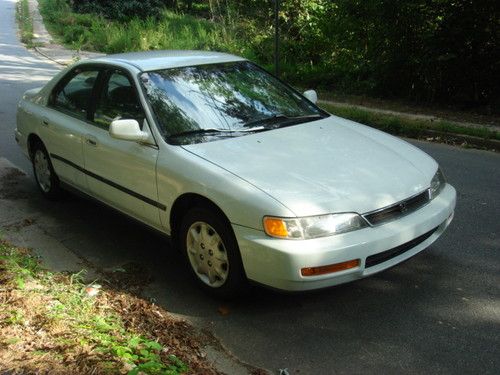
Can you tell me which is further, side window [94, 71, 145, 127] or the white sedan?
side window [94, 71, 145, 127]

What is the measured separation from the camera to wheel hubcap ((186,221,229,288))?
12.1 ft

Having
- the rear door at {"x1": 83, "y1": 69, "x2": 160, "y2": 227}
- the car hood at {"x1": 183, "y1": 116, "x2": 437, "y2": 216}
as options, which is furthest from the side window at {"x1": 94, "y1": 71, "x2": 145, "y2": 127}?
the car hood at {"x1": 183, "y1": 116, "x2": 437, "y2": 216}

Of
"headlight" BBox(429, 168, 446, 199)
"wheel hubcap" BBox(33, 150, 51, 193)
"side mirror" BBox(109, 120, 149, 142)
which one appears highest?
"side mirror" BBox(109, 120, 149, 142)

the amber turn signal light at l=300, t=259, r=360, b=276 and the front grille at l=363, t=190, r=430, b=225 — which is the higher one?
the front grille at l=363, t=190, r=430, b=225

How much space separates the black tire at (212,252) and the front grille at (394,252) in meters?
0.79

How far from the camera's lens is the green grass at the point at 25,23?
23997 millimetres

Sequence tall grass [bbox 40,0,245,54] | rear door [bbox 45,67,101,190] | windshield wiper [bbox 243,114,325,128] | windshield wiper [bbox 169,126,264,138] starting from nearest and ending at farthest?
1. windshield wiper [bbox 169,126,264,138]
2. windshield wiper [bbox 243,114,325,128]
3. rear door [bbox 45,67,101,190]
4. tall grass [bbox 40,0,245,54]

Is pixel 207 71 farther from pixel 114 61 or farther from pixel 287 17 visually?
pixel 287 17

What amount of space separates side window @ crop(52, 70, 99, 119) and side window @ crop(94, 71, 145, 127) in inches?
10.0

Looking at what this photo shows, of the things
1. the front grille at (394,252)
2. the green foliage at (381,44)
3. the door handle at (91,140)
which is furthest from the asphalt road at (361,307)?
the green foliage at (381,44)

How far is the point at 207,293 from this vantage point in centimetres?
390

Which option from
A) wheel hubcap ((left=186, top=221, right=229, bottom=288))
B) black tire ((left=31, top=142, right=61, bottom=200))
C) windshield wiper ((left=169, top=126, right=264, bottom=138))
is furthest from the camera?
black tire ((left=31, top=142, right=61, bottom=200))

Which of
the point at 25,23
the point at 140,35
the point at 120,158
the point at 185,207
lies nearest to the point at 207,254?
the point at 185,207

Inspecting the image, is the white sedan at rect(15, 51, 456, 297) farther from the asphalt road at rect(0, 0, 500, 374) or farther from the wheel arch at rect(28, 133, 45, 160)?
the wheel arch at rect(28, 133, 45, 160)
